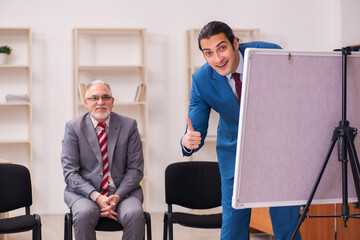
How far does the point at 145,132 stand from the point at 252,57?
4510 mm

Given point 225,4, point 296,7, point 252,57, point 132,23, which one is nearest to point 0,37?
point 132,23

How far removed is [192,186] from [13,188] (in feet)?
4.00

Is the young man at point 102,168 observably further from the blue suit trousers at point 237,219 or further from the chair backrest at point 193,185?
the blue suit trousers at point 237,219

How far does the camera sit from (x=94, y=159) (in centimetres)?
343

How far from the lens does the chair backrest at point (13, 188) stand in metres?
3.45

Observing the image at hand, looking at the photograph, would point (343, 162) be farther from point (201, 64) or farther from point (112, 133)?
point (201, 64)

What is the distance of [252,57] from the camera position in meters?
1.72

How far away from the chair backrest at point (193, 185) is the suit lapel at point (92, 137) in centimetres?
49

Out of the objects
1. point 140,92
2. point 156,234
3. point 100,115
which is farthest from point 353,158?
point 140,92

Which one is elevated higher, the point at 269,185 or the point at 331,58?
the point at 331,58

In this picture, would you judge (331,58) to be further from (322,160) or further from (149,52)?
(149,52)

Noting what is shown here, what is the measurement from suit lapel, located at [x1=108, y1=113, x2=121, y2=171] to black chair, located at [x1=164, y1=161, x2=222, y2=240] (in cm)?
40

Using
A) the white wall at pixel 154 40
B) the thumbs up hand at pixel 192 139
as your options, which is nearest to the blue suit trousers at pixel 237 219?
the thumbs up hand at pixel 192 139

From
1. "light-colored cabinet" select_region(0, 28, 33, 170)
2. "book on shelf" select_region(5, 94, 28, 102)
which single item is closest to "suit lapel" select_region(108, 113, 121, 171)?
"book on shelf" select_region(5, 94, 28, 102)
